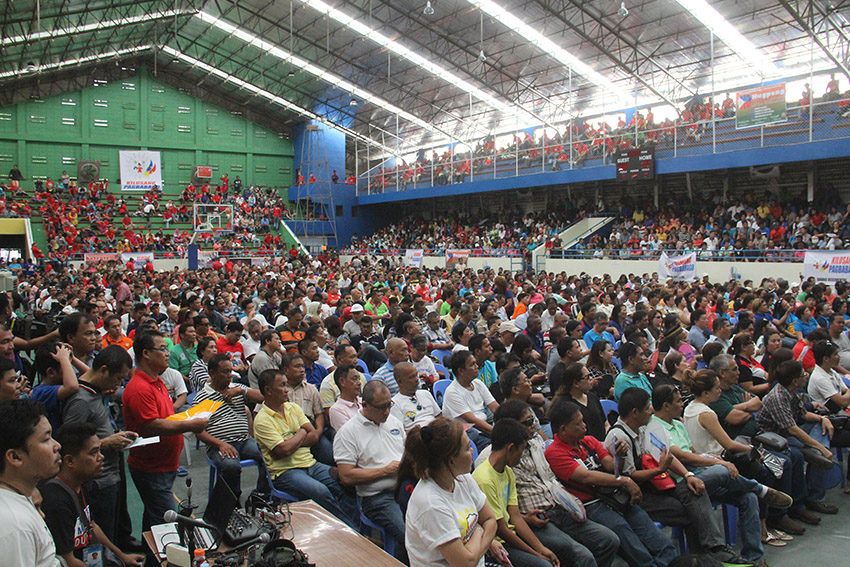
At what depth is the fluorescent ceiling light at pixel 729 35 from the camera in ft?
58.0

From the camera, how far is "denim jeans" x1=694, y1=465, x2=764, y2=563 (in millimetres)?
3943

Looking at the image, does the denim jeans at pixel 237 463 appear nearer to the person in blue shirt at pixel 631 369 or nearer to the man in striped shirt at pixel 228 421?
the man in striped shirt at pixel 228 421

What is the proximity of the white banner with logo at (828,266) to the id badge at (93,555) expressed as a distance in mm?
12690

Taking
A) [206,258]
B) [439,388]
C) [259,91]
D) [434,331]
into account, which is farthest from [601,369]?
[259,91]

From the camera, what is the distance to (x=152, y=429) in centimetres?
366

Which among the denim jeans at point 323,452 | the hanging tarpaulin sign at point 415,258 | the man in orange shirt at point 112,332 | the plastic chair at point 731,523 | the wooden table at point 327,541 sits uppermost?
the hanging tarpaulin sign at point 415,258

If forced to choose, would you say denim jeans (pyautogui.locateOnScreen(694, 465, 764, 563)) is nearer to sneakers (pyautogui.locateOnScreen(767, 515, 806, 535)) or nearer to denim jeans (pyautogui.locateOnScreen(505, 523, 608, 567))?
sneakers (pyautogui.locateOnScreen(767, 515, 806, 535))

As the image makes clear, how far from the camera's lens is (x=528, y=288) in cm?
1006

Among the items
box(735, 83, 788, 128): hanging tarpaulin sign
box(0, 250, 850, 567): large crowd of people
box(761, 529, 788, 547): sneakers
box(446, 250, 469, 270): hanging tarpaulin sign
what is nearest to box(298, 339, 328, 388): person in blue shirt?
box(0, 250, 850, 567): large crowd of people

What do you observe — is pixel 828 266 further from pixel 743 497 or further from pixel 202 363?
pixel 202 363

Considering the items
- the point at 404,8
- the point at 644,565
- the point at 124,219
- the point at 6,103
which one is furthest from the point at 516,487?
the point at 6,103

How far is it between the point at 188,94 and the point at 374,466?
31043 millimetres

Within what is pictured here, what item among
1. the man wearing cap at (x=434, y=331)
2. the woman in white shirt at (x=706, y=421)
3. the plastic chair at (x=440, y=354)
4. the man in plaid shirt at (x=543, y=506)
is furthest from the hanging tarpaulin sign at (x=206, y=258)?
the man in plaid shirt at (x=543, y=506)

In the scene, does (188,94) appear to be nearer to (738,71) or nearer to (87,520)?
(738,71)
